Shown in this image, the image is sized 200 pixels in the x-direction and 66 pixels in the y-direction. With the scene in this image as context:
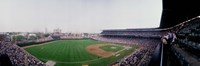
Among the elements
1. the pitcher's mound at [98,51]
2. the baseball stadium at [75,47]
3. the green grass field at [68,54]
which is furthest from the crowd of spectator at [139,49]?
the pitcher's mound at [98,51]

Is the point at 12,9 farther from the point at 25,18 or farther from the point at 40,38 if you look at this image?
the point at 40,38

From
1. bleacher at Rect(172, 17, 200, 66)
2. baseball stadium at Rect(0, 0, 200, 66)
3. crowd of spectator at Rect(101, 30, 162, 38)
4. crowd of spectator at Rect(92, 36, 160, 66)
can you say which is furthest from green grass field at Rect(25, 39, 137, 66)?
bleacher at Rect(172, 17, 200, 66)

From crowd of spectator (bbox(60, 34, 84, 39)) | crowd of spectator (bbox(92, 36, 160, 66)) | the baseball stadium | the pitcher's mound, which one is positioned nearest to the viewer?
the baseball stadium

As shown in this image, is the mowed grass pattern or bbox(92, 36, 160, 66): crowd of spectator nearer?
bbox(92, 36, 160, 66): crowd of spectator

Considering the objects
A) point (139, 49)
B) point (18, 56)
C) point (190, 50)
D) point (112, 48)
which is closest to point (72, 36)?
point (112, 48)

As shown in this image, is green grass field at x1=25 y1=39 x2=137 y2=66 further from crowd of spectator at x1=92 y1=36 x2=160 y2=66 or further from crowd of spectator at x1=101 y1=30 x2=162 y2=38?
crowd of spectator at x1=101 y1=30 x2=162 y2=38

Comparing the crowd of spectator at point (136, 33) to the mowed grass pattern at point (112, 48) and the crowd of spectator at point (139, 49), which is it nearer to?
the crowd of spectator at point (139, 49)
